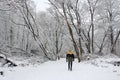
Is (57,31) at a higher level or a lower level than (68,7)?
lower

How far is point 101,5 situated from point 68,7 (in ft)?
23.5

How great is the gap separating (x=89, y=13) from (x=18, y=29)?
28.7 metres

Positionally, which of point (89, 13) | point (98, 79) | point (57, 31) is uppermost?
point (89, 13)

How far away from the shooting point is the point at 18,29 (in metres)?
52.7

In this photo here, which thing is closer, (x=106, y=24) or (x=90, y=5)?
(x=90, y=5)

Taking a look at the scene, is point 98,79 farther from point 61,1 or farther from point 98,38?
point 98,38

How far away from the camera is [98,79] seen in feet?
32.0

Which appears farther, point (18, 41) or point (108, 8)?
point (18, 41)

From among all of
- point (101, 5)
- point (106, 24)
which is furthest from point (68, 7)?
point (106, 24)

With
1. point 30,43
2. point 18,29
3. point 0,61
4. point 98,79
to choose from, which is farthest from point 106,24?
point 18,29

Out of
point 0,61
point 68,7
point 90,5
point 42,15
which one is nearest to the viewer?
point 0,61

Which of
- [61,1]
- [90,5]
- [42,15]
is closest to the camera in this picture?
[61,1]

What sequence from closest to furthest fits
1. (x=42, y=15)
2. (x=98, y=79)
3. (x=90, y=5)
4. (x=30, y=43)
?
1. (x=98, y=79)
2. (x=90, y=5)
3. (x=42, y=15)
4. (x=30, y=43)

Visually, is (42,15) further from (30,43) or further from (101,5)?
(101,5)
